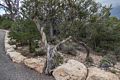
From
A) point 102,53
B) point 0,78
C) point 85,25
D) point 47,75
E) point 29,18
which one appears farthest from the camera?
point 102,53

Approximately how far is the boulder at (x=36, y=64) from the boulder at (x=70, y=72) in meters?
0.70

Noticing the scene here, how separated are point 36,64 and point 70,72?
153 cm

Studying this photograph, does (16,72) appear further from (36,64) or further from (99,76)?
(99,76)

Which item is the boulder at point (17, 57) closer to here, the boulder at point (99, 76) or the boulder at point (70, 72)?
the boulder at point (70, 72)

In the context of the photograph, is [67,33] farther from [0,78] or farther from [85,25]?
[0,78]

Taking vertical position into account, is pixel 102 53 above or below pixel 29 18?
below

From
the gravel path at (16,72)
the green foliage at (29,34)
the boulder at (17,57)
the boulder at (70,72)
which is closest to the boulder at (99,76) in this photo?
the boulder at (70,72)

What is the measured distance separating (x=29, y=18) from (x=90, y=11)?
284 cm

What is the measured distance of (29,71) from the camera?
747 centimetres

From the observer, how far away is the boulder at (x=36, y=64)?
294 inches

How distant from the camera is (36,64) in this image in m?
7.71

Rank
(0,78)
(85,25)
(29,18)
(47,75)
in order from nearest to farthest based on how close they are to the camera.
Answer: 1. (0,78)
2. (47,75)
3. (29,18)
4. (85,25)

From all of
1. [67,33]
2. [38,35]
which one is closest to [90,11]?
[67,33]

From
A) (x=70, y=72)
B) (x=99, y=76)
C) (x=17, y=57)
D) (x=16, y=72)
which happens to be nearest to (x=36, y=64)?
(x=16, y=72)
